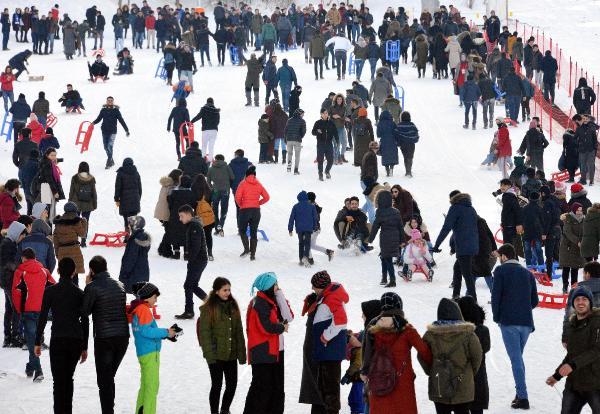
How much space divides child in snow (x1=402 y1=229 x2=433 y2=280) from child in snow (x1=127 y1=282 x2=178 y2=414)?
23.8ft

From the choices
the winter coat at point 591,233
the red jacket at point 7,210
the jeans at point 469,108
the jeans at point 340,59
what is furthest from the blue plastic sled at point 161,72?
the winter coat at point 591,233

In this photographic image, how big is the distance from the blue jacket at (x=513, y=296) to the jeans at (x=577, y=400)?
1599mm

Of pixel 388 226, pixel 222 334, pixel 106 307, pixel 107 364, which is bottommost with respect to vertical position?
pixel 388 226

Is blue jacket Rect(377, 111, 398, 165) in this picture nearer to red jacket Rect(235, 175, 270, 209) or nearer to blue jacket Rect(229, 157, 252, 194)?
blue jacket Rect(229, 157, 252, 194)

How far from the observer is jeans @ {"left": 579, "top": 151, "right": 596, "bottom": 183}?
2516 cm

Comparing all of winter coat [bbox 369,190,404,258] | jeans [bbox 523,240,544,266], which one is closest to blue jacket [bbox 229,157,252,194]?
winter coat [bbox 369,190,404,258]

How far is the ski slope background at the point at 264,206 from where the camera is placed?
39.7 ft

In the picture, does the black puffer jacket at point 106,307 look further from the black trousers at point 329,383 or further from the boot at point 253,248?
the boot at point 253,248

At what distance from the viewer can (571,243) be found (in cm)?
1659

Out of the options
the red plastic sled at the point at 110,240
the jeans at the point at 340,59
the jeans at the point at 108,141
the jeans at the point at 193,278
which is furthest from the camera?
the jeans at the point at 340,59

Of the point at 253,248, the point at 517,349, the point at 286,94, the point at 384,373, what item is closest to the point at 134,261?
the point at 517,349

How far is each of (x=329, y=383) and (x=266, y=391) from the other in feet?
1.72

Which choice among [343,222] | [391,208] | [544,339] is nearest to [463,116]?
[343,222]

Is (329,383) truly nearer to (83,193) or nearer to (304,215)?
(304,215)
